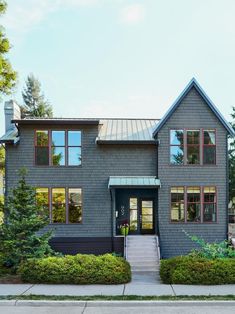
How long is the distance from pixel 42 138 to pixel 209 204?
978 centimetres

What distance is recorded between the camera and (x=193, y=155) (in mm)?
21234

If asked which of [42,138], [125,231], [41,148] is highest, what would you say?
[42,138]

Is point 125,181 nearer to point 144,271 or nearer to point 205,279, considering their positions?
point 144,271

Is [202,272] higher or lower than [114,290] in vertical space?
higher

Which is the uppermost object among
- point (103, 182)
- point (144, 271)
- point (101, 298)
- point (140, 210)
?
point (103, 182)

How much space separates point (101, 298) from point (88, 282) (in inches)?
87.8

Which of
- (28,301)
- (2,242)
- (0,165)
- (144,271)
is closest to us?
(28,301)

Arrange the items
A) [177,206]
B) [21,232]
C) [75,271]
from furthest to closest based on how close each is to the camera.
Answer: [177,206]
[21,232]
[75,271]

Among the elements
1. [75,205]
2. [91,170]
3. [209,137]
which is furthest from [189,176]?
[75,205]

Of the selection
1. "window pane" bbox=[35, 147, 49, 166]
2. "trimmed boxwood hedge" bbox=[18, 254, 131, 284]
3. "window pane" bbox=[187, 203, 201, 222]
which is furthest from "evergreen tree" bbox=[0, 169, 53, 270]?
"window pane" bbox=[187, 203, 201, 222]

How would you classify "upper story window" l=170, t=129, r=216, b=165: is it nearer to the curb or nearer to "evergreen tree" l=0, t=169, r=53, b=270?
"evergreen tree" l=0, t=169, r=53, b=270

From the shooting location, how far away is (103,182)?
21344 millimetres

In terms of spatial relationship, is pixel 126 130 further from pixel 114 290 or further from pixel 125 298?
pixel 125 298

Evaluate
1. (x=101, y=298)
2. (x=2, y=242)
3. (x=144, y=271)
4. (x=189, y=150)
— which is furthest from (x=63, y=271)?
(x=189, y=150)
